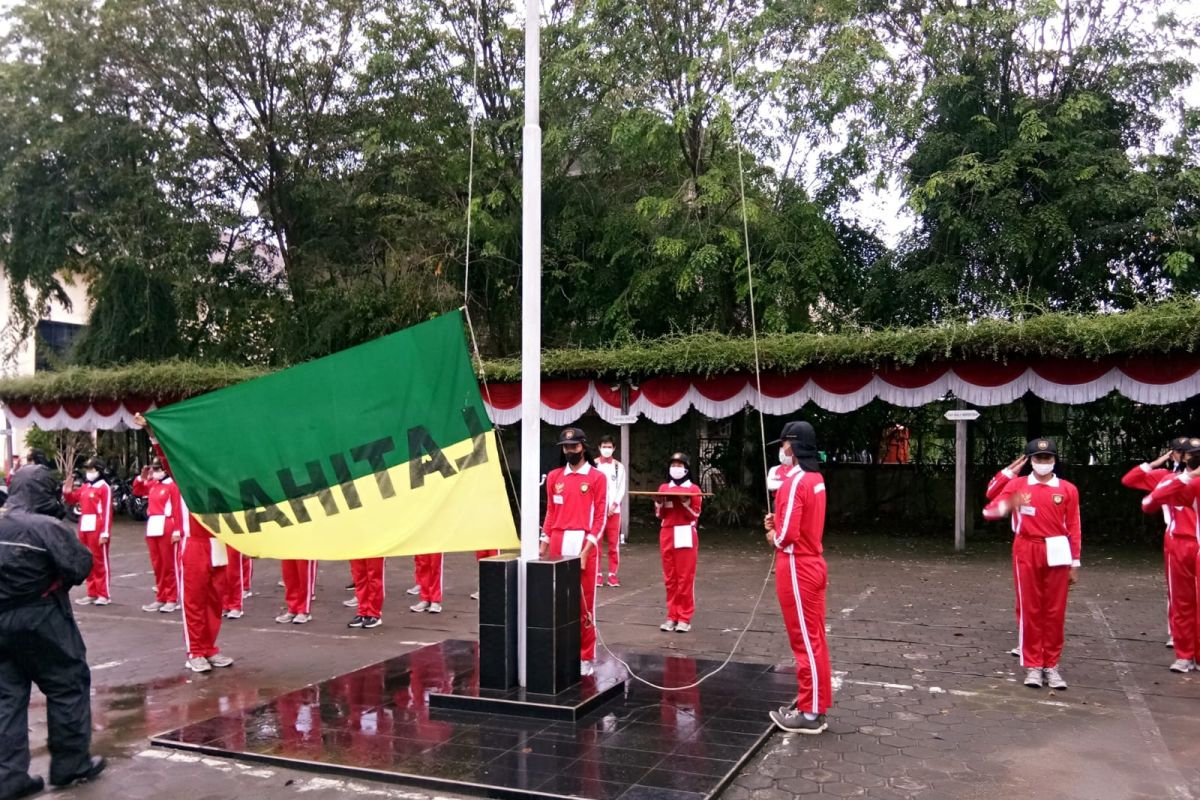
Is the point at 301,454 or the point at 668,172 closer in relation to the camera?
the point at 301,454

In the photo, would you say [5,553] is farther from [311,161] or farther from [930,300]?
[311,161]

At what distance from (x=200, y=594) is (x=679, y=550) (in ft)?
13.9

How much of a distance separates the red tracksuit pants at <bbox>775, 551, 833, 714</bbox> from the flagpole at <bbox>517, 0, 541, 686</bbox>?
1671mm

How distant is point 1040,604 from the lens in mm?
6746

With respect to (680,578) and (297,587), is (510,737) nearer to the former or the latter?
(680,578)

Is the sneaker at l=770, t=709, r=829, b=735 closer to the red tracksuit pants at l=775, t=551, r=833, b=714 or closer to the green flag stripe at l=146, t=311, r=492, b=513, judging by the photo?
the red tracksuit pants at l=775, t=551, r=833, b=714

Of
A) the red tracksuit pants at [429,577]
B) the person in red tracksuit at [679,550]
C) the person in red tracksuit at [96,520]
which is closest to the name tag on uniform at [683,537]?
the person in red tracksuit at [679,550]

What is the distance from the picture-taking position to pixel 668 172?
1988cm

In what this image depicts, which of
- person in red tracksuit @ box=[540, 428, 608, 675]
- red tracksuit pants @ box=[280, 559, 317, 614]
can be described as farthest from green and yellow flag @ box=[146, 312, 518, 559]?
red tracksuit pants @ box=[280, 559, 317, 614]

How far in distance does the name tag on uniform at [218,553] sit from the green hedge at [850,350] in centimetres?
895

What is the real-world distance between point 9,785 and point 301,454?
2424mm

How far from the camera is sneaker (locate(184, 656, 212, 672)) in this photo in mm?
7492

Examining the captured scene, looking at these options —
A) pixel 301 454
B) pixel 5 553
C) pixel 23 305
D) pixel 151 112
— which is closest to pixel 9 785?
pixel 5 553

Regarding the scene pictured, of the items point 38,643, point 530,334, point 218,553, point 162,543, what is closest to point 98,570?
point 162,543
